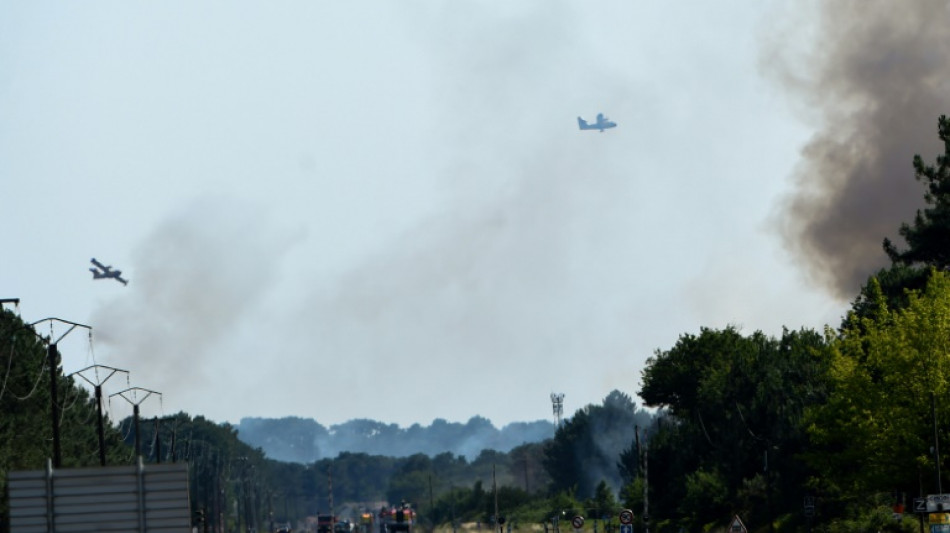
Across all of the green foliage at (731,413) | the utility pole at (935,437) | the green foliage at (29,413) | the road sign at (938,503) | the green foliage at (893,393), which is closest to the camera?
the road sign at (938,503)

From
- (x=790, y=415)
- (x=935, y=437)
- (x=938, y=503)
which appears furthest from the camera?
(x=790, y=415)

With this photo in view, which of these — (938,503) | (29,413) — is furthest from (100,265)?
(938,503)

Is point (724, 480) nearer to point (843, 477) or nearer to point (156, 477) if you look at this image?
point (843, 477)

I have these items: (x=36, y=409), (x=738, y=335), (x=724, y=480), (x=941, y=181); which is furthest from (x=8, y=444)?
(x=738, y=335)

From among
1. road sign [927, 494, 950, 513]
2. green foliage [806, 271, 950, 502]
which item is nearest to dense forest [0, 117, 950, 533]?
green foliage [806, 271, 950, 502]

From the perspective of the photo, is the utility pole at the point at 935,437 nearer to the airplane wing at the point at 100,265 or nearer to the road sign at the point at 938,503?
the road sign at the point at 938,503

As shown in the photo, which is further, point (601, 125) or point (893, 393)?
point (601, 125)

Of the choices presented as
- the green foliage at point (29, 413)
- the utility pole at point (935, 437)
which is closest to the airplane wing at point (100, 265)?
the green foliage at point (29, 413)

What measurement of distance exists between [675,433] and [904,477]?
69.4 m

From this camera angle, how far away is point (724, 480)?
449 feet

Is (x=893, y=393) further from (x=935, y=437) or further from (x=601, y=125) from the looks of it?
(x=601, y=125)

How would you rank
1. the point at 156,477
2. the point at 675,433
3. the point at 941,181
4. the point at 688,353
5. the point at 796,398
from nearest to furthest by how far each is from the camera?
the point at 156,477 → the point at 941,181 → the point at 796,398 → the point at 675,433 → the point at 688,353

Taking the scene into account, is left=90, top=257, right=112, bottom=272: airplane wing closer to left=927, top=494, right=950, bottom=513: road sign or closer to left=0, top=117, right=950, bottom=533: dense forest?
left=0, top=117, right=950, bottom=533: dense forest

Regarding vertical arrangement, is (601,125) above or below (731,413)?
above
